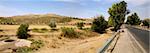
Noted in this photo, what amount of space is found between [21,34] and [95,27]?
3088 cm

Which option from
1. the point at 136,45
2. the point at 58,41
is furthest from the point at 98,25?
the point at 136,45

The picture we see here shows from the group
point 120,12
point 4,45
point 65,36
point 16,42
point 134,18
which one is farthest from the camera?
point 134,18

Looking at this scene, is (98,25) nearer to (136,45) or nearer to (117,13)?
(117,13)

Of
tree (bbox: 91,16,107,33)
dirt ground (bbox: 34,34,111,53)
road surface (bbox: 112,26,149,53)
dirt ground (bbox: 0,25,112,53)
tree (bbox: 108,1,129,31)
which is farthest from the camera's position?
tree (bbox: 108,1,129,31)

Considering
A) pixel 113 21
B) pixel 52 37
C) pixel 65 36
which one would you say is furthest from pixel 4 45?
pixel 113 21

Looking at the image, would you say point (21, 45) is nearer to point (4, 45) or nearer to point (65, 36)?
point (4, 45)

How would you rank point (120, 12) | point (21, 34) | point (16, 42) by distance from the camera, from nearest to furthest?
point (16, 42) → point (21, 34) → point (120, 12)

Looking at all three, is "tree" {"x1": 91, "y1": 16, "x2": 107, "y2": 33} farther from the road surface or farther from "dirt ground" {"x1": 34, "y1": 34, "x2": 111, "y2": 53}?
the road surface

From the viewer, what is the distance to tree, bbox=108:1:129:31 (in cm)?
9444

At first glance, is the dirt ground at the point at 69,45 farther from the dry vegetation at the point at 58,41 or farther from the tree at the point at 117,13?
the tree at the point at 117,13

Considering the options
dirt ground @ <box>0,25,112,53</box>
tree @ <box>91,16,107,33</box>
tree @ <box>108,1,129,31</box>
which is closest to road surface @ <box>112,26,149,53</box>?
dirt ground @ <box>0,25,112,53</box>

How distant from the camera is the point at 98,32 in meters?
70.7

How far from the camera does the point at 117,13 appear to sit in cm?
9800

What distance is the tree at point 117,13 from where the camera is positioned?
3718 inches
